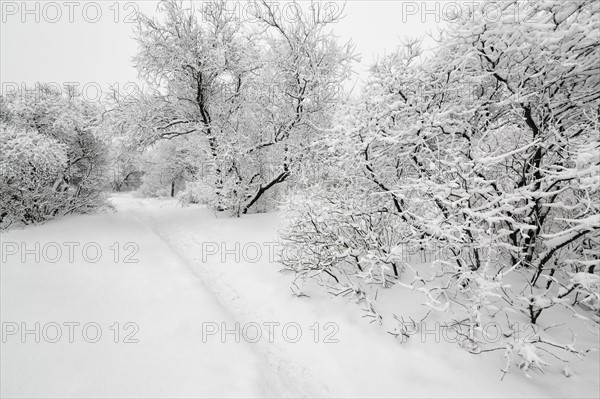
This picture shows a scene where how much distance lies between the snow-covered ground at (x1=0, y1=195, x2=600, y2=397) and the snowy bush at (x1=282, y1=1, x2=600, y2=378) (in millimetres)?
431

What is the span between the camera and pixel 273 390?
11.0 feet

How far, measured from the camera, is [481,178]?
3.30 m

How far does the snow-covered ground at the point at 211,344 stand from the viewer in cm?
321

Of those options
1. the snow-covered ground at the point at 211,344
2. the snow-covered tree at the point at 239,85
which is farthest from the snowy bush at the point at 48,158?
the snow-covered ground at the point at 211,344

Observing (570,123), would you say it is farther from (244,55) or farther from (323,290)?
(244,55)

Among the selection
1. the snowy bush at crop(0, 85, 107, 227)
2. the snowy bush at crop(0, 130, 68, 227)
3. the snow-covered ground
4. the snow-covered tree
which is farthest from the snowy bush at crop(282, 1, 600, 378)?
the snowy bush at crop(0, 85, 107, 227)

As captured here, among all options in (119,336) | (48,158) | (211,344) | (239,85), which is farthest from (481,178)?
(48,158)

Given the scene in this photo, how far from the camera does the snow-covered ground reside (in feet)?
10.5

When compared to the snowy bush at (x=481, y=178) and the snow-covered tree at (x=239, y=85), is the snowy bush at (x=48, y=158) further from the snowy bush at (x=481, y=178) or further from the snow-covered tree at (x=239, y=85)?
the snowy bush at (x=481, y=178)

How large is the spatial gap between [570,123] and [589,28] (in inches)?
49.3

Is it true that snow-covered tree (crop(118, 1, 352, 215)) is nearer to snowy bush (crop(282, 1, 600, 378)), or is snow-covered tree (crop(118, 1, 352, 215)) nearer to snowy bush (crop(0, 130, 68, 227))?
snowy bush (crop(0, 130, 68, 227))

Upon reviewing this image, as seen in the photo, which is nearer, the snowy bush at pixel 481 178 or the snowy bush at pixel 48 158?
the snowy bush at pixel 481 178

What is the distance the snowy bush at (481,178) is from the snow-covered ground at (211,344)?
43 centimetres

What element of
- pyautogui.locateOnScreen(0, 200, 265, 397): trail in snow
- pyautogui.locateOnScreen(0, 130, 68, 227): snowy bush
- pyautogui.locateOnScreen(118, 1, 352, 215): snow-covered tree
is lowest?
pyautogui.locateOnScreen(0, 200, 265, 397): trail in snow
